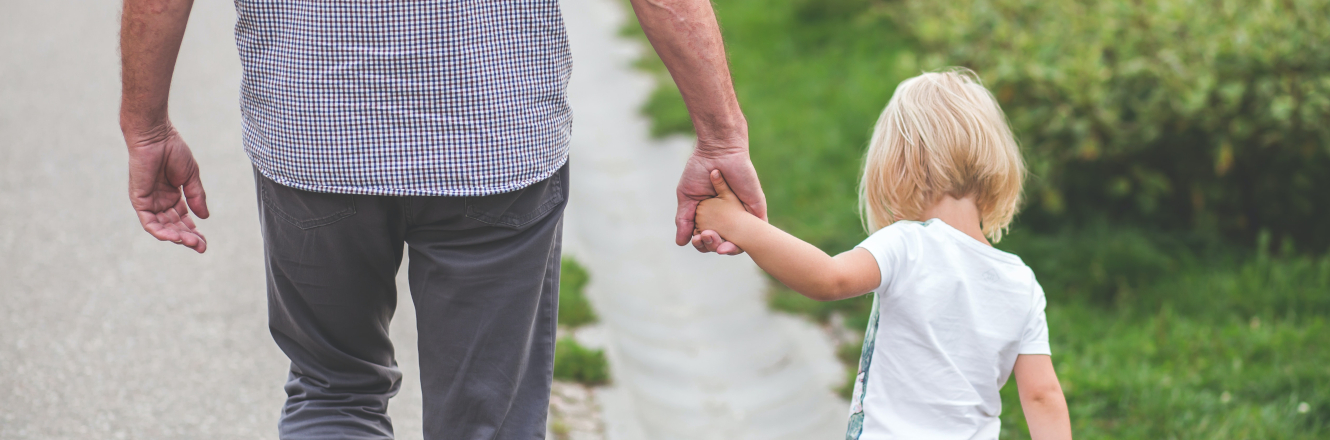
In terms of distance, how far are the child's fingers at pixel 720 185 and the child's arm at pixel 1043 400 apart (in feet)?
1.89

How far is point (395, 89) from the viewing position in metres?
1.53

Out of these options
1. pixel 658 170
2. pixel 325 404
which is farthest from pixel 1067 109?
pixel 325 404

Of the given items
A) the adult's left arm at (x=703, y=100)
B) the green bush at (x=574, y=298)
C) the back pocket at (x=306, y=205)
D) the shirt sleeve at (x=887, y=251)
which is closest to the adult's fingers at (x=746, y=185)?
the adult's left arm at (x=703, y=100)

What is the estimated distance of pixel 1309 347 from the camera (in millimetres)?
3213

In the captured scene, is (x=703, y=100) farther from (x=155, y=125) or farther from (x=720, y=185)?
(x=155, y=125)

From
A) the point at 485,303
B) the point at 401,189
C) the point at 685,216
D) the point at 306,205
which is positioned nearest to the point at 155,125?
the point at 306,205

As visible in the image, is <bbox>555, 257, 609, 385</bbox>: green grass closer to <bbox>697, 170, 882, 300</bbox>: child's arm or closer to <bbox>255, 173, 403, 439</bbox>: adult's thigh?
<bbox>255, 173, 403, 439</bbox>: adult's thigh

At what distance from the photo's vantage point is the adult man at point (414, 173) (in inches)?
A: 60.0

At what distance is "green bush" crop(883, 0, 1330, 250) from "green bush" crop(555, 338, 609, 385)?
1.78 m

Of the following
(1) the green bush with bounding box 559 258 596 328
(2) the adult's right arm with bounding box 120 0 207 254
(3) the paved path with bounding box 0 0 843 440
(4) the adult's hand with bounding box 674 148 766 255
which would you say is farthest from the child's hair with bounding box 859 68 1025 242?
(1) the green bush with bounding box 559 258 596 328

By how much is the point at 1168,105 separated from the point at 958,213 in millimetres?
2302

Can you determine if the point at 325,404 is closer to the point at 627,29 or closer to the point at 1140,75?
the point at 1140,75

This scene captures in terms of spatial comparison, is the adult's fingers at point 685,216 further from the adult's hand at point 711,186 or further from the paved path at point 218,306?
the paved path at point 218,306

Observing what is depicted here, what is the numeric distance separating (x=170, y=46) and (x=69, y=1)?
695 centimetres
